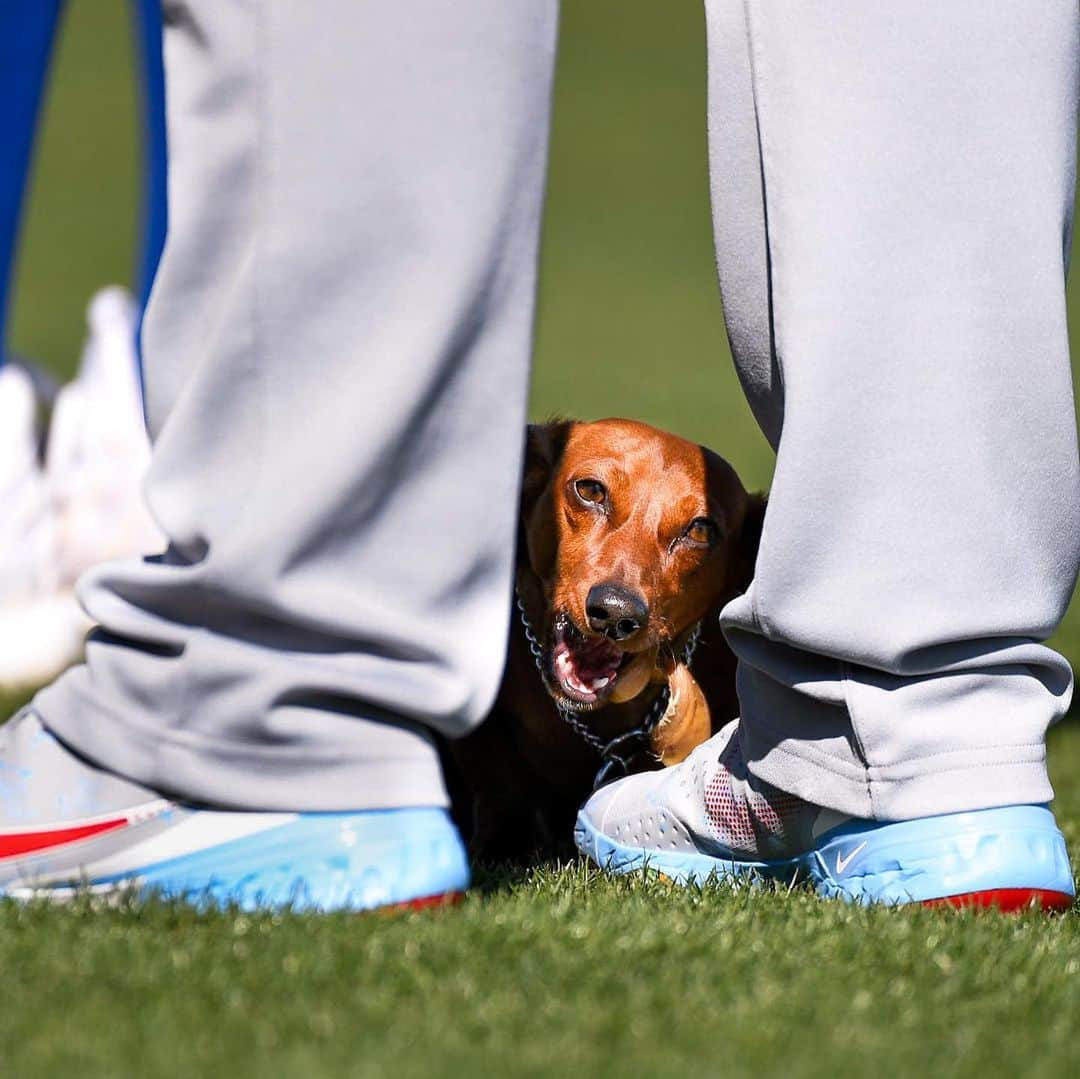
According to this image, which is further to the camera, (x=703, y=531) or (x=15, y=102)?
(x=15, y=102)

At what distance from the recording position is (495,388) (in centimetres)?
152

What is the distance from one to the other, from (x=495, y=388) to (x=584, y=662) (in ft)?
3.24

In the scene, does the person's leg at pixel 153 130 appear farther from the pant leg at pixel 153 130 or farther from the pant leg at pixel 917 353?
the pant leg at pixel 917 353

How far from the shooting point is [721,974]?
1.41 metres

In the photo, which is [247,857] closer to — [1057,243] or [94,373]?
[1057,243]

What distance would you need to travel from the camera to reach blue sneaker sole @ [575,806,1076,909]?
5.52ft

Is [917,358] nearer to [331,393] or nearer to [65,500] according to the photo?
[331,393]

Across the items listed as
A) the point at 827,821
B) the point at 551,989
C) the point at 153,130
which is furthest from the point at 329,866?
the point at 153,130

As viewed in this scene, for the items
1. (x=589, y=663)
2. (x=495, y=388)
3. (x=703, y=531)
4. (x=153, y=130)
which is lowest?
(x=589, y=663)

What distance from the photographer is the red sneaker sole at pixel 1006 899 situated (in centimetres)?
170

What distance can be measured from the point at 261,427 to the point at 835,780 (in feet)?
2.27

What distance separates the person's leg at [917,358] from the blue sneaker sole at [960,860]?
0.07 feet

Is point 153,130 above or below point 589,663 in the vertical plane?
above

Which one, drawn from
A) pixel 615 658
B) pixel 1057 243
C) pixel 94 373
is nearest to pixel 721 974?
pixel 1057 243
